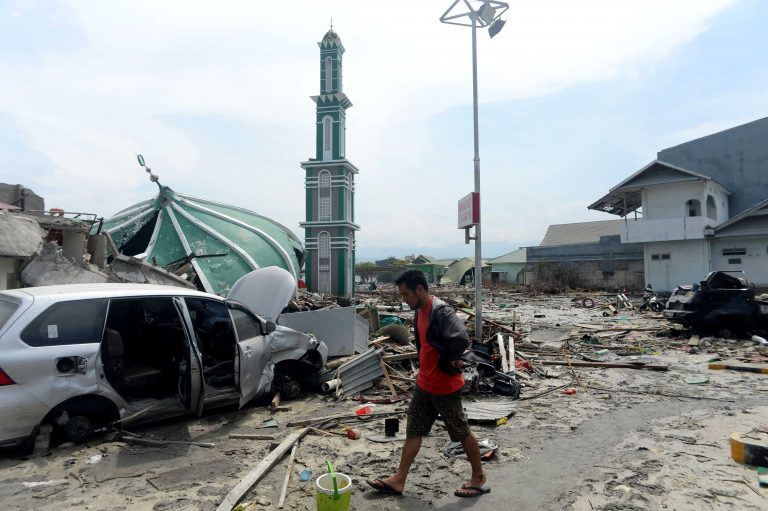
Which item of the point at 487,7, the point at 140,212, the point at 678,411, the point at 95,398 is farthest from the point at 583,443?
the point at 140,212

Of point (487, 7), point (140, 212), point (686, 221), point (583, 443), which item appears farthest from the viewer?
point (686, 221)

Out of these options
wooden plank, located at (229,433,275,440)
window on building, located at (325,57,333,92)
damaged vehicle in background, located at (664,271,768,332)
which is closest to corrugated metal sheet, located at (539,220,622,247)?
window on building, located at (325,57,333,92)

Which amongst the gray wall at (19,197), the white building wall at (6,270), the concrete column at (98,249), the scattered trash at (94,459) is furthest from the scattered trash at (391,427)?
the gray wall at (19,197)

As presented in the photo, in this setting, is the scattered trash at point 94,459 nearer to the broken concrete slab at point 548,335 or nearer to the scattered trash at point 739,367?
the broken concrete slab at point 548,335

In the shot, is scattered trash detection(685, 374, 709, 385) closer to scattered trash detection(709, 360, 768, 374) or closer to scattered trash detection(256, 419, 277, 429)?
scattered trash detection(709, 360, 768, 374)

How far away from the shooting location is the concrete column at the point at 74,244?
528 inches

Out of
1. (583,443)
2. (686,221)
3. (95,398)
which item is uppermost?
(686,221)

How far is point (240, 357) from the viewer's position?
623 cm

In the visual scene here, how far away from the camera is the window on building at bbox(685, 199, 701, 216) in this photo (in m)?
30.3

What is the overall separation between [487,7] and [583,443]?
8999mm

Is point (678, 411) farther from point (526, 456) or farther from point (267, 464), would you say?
point (267, 464)

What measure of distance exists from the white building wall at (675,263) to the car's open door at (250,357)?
31.2m

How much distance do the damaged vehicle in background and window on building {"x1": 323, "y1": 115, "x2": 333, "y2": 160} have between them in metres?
23.5

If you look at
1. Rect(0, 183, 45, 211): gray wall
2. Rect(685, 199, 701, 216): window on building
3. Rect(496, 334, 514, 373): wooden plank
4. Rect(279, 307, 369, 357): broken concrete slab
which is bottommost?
Rect(496, 334, 514, 373): wooden plank
